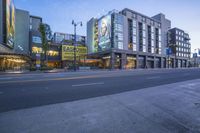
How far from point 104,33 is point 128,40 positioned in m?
11.6

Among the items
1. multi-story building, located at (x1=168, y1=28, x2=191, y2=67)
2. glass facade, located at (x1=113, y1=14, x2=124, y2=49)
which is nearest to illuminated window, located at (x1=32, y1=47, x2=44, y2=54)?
glass facade, located at (x1=113, y1=14, x2=124, y2=49)

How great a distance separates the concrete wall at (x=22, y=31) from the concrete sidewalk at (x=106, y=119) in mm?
68964

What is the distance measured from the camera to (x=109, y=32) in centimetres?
6575

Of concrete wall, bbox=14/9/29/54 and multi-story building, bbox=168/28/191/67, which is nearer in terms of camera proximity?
concrete wall, bbox=14/9/29/54

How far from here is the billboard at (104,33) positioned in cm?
6594

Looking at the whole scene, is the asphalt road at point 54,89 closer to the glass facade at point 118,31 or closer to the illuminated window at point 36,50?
the glass facade at point 118,31

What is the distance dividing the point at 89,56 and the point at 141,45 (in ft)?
88.5

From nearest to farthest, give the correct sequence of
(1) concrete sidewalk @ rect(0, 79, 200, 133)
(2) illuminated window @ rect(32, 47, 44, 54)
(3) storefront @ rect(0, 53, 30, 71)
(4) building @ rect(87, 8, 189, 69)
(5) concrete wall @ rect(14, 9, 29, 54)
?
(1) concrete sidewalk @ rect(0, 79, 200, 133) → (3) storefront @ rect(0, 53, 30, 71) → (4) building @ rect(87, 8, 189, 69) → (5) concrete wall @ rect(14, 9, 29, 54) → (2) illuminated window @ rect(32, 47, 44, 54)

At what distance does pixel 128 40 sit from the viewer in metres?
68.2

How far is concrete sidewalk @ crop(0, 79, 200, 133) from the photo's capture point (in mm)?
3793

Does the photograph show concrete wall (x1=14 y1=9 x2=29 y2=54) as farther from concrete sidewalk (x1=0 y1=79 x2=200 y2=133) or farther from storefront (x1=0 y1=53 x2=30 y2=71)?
concrete sidewalk (x1=0 y1=79 x2=200 y2=133)

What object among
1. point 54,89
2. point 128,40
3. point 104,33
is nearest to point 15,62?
point 104,33

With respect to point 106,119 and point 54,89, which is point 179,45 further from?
point 106,119

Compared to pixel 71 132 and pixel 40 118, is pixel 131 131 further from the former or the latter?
pixel 40 118
